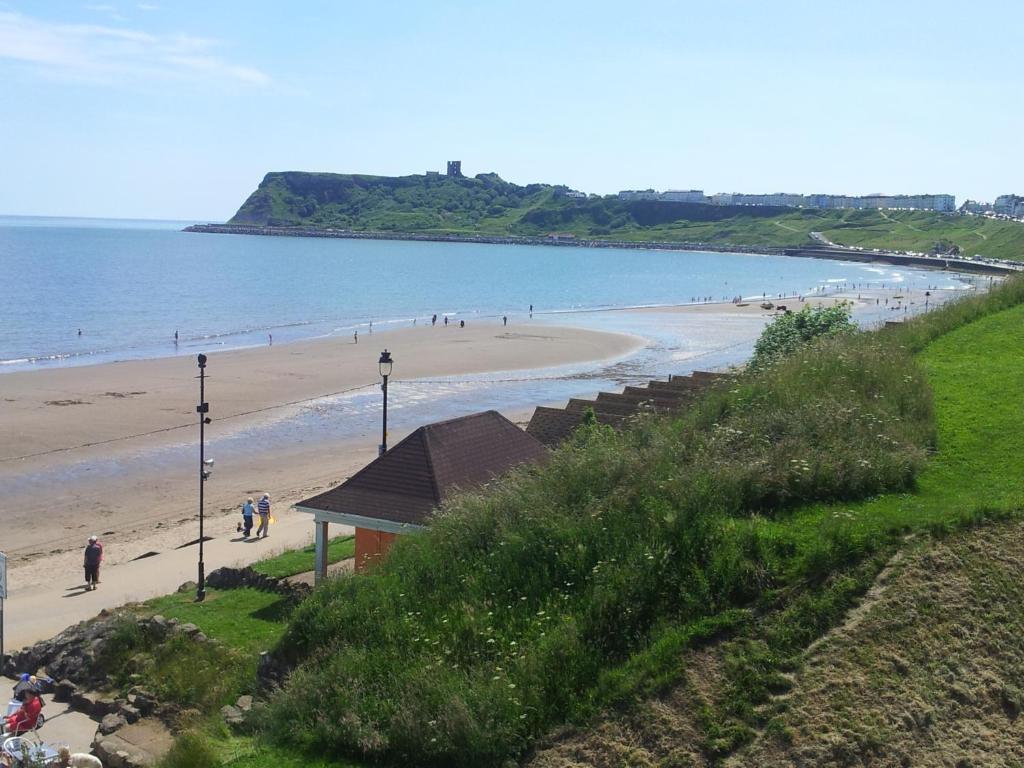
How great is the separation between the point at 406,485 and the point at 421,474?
0.98 ft

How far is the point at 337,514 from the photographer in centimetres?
1573

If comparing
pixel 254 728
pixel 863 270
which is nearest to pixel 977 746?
pixel 254 728

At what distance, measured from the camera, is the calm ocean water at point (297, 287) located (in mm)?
62656

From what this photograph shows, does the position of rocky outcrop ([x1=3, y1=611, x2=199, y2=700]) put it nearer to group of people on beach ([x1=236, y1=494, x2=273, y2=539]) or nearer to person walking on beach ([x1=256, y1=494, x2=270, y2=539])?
group of people on beach ([x1=236, y1=494, x2=273, y2=539])

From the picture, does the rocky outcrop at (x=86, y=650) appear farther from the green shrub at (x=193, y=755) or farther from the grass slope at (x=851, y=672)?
the grass slope at (x=851, y=672)

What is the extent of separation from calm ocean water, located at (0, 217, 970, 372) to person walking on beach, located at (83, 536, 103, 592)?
32.9 meters

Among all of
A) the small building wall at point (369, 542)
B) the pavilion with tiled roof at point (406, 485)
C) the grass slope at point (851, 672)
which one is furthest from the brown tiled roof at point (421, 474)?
the grass slope at point (851, 672)

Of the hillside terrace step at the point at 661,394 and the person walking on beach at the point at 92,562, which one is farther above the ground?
the hillside terrace step at the point at 661,394

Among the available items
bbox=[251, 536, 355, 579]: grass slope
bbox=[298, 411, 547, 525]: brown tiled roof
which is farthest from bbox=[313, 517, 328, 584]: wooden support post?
bbox=[251, 536, 355, 579]: grass slope

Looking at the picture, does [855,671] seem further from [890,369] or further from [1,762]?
[1,762]

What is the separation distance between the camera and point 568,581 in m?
10.3

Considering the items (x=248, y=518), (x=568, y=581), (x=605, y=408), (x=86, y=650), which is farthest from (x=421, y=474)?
(x=605, y=408)

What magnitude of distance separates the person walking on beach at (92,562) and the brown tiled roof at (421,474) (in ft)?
20.3

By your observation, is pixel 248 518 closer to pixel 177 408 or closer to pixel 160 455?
pixel 160 455
